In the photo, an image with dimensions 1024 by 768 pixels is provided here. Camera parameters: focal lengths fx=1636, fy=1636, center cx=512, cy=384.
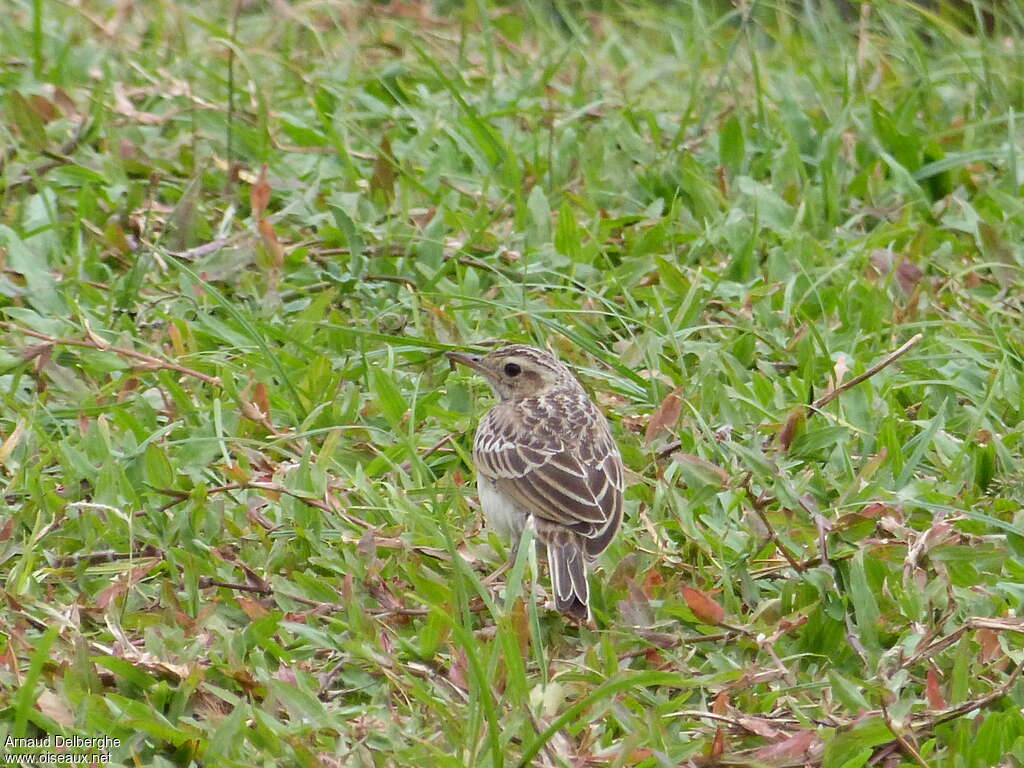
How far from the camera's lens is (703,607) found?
16.6ft

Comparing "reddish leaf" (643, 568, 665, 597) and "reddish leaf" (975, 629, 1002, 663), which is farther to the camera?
"reddish leaf" (643, 568, 665, 597)

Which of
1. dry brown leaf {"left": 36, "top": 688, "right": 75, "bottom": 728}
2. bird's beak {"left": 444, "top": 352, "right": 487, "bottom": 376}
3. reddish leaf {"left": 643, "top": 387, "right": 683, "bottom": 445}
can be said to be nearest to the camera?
dry brown leaf {"left": 36, "top": 688, "right": 75, "bottom": 728}

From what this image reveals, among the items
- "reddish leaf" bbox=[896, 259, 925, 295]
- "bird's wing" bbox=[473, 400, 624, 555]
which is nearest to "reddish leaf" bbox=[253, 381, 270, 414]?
"bird's wing" bbox=[473, 400, 624, 555]

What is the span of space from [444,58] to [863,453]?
14.0 feet

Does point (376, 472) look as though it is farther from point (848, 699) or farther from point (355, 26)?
point (355, 26)

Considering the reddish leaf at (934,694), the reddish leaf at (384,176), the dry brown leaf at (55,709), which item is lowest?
the reddish leaf at (934,694)

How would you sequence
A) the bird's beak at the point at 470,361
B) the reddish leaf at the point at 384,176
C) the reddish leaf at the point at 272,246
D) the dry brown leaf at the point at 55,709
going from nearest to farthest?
the dry brown leaf at the point at 55,709 → the bird's beak at the point at 470,361 → the reddish leaf at the point at 272,246 → the reddish leaf at the point at 384,176

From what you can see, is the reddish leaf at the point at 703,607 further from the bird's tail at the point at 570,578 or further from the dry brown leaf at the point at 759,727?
the dry brown leaf at the point at 759,727

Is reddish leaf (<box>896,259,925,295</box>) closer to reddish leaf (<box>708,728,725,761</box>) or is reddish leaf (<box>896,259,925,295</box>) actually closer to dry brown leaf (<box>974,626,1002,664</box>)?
dry brown leaf (<box>974,626,1002,664</box>)

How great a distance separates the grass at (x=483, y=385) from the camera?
4.73m

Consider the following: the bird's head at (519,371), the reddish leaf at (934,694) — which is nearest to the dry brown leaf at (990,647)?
the reddish leaf at (934,694)

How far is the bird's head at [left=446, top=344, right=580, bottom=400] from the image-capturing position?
20.8 ft

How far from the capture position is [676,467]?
6137 millimetres

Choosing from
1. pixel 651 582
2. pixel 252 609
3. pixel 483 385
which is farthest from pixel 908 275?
pixel 252 609
